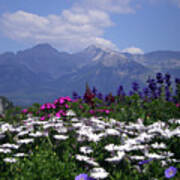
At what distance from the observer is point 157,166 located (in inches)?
138

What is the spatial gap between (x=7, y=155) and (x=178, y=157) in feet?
9.77

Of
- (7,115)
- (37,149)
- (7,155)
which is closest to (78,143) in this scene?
(37,149)

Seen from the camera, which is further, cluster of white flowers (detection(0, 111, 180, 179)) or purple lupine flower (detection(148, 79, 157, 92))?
purple lupine flower (detection(148, 79, 157, 92))

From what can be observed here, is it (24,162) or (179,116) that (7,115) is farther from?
(179,116)

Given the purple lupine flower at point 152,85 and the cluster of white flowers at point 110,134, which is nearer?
the cluster of white flowers at point 110,134

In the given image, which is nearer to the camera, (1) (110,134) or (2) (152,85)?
(1) (110,134)

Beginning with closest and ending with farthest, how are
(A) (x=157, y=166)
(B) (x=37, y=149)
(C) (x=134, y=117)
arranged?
(A) (x=157, y=166) < (B) (x=37, y=149) < (C) (x=134, y=117)

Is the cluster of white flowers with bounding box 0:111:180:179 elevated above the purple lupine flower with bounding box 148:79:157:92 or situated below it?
below

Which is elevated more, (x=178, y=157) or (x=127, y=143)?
(x=127, y=143)

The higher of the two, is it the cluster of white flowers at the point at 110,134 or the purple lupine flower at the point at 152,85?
the purple lupine flower at the point at 152,85

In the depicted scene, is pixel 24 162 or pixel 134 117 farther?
pixel 134 117

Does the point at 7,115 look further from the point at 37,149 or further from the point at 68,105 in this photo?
the point at 37,149

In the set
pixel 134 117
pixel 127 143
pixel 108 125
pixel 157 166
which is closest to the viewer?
pixel 157 166

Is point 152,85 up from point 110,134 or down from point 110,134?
up
